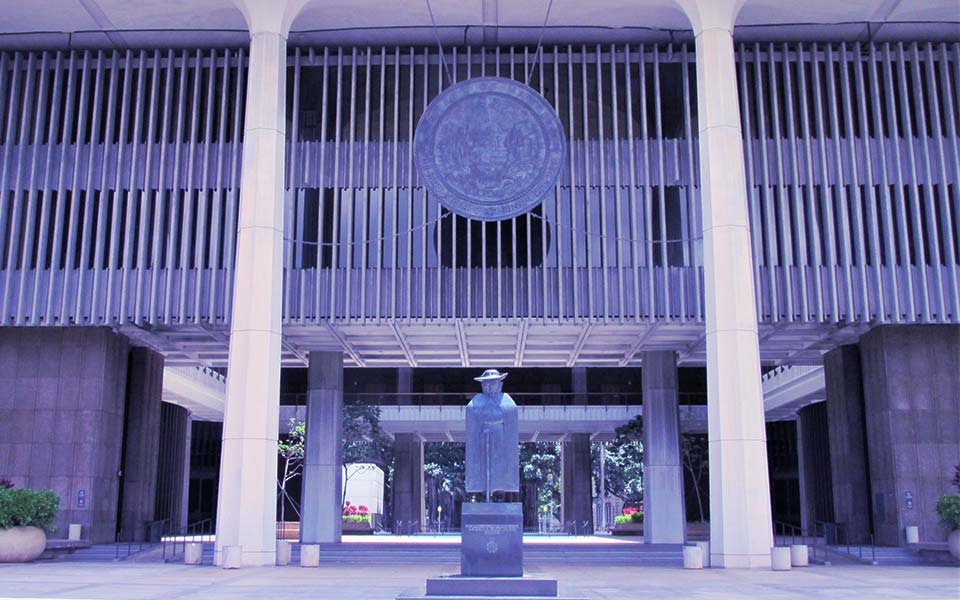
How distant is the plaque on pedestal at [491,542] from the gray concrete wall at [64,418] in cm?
1731

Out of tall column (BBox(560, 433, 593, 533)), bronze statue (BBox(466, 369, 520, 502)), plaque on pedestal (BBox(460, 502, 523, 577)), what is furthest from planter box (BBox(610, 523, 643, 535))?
plaque on pedestal (BBox(460, 502, 523, 577))

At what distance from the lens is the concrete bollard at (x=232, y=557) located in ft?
81.0

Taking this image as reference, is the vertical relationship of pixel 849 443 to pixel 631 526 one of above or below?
above

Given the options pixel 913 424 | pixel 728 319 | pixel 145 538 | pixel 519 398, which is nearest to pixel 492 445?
pixel 728 319

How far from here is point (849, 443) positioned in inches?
1292

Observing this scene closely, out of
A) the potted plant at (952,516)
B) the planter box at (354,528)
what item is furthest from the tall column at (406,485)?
the potted plant at (952,516)

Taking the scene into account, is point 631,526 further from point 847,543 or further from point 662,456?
point 847,543

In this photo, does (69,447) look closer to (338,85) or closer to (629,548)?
(338,85)

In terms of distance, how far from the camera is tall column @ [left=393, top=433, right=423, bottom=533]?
2106 inches

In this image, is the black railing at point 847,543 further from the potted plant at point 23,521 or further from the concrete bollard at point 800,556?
the potted plant at point 23,521

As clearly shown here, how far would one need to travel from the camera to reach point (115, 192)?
30062 millimetres

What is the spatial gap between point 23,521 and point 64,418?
5.27 metres

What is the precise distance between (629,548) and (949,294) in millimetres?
12064

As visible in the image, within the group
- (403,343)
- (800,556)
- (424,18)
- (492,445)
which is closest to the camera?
(492,445)
